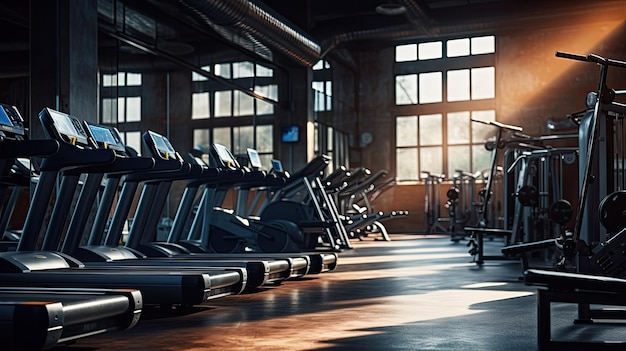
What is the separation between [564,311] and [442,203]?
1405cm

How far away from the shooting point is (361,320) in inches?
142

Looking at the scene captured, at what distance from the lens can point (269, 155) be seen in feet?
44.0

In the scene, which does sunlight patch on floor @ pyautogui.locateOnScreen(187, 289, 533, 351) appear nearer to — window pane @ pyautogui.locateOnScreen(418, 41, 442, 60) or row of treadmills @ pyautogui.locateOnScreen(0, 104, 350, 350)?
row of treadmills @ pyautogui.locateOnScreen(0, 104, 350, 350)

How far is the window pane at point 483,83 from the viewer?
1781 centimetres

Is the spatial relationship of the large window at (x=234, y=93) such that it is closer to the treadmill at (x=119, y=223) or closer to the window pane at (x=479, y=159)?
the treadmill at (x=119, y=223)

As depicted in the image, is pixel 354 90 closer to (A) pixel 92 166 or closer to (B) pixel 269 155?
(B) pixel 269 155

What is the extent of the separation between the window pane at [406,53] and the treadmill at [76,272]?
48.6 feet

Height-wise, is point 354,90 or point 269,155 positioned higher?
point 354,90

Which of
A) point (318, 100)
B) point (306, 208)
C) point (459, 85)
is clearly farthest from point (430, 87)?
point (306, 208)

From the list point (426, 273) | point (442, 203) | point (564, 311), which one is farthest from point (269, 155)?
point (564, 311)

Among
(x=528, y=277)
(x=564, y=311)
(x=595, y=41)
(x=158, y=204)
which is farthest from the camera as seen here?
(x=595, y=41)

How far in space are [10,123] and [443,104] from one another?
49.0 feet

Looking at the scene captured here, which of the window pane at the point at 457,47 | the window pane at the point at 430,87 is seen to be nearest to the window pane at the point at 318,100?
the window pane at the point at 430,87

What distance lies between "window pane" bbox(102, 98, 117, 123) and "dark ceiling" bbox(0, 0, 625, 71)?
0.61 m
